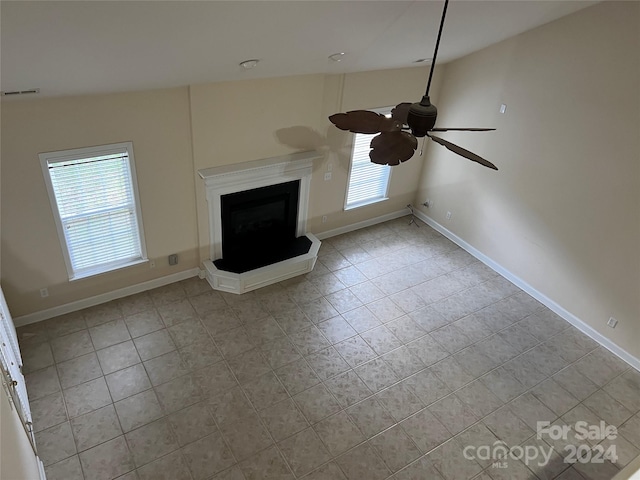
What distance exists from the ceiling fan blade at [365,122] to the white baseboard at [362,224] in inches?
169

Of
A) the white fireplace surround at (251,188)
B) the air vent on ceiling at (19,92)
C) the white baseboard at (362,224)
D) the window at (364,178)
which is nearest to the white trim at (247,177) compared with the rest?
the white fireplace surround at (251,188)

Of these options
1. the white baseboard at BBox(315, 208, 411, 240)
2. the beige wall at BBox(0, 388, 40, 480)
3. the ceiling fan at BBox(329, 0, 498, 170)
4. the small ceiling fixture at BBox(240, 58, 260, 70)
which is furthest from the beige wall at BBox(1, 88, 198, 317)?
the ceiling fan at BBox(329, 0, 498, 170)

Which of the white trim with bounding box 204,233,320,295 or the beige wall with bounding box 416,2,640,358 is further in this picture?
the white trim with bounding box 204,233,320,295

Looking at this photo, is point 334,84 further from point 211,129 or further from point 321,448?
point 321,448

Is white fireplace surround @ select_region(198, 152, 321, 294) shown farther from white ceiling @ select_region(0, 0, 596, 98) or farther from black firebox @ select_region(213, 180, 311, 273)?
white ceiling @ select_region(0, 0, 596, 98)

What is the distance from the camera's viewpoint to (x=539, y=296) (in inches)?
254

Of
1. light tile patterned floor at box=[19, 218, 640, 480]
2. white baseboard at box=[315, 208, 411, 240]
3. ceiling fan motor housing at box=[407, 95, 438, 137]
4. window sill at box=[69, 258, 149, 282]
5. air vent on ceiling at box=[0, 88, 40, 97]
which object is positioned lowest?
light tile patterned floor at box=[19, 218, 640, 480]

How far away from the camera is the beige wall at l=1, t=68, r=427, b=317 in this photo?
459 centimetres

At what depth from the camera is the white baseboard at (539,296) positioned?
223 inches

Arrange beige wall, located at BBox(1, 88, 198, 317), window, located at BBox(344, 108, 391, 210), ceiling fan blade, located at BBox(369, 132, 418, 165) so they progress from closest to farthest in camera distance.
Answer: ceiling fan blade, located at BBox(369, 132, 418, 165), beige wall, located at BBox(1, 88, 198, 317), window, located at BBox(344, 108, 391, 210)

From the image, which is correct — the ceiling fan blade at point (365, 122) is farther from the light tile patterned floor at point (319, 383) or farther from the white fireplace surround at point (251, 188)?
the light tile patterned floor at point (319, 383)

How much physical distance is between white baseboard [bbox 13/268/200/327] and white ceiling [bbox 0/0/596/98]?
2458mm

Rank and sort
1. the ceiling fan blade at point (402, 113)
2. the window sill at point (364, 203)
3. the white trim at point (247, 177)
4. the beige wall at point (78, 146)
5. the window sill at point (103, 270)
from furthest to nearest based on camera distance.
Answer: the window sill at point (364, 203)
the white trim at point (247, 177)
the window sill at point (103, 270)
the beige wall at point (78, 146)
the ceiling fan blade at point (402, 113)

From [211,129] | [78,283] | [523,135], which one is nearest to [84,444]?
[78,283]
